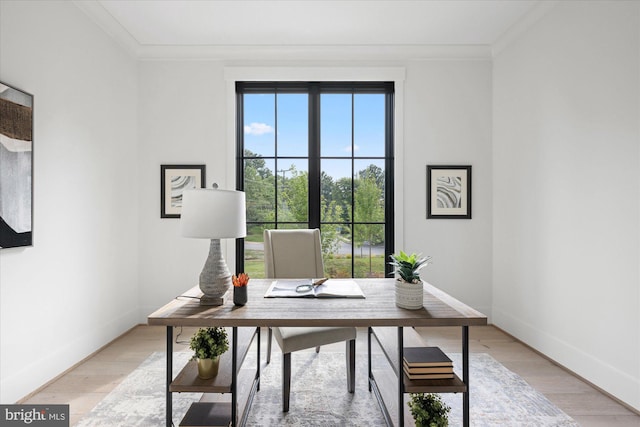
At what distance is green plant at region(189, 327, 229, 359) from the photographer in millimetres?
1682

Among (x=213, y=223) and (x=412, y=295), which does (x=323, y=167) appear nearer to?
(x=213, y=223)

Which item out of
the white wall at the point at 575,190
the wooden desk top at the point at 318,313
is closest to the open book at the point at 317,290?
the wooden desk top at the point at 318,313

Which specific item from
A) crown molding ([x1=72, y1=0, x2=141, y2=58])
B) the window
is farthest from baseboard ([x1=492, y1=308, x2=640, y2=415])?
crown molding ([x1=72, y1=0, x2=141, y2=58])

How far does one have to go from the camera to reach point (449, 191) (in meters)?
3.66

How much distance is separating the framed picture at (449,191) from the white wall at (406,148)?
0.08 meters

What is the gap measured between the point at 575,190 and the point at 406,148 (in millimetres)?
1535

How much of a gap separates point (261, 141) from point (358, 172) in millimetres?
1057

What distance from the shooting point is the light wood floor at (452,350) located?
2.08 metres

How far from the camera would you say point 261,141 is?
3766 mm

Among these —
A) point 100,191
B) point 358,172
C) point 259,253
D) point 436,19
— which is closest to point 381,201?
point 358,172

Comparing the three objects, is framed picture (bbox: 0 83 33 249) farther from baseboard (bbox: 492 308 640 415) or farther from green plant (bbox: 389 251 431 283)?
baseboard (bbox: 492 308 640 415)

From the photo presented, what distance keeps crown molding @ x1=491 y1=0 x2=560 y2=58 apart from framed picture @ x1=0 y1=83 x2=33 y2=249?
3.74 meters

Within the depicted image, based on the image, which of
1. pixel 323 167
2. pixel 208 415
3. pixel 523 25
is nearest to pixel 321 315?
pixel 208 415

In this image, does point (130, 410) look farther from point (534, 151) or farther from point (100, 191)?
point (534, 151)
